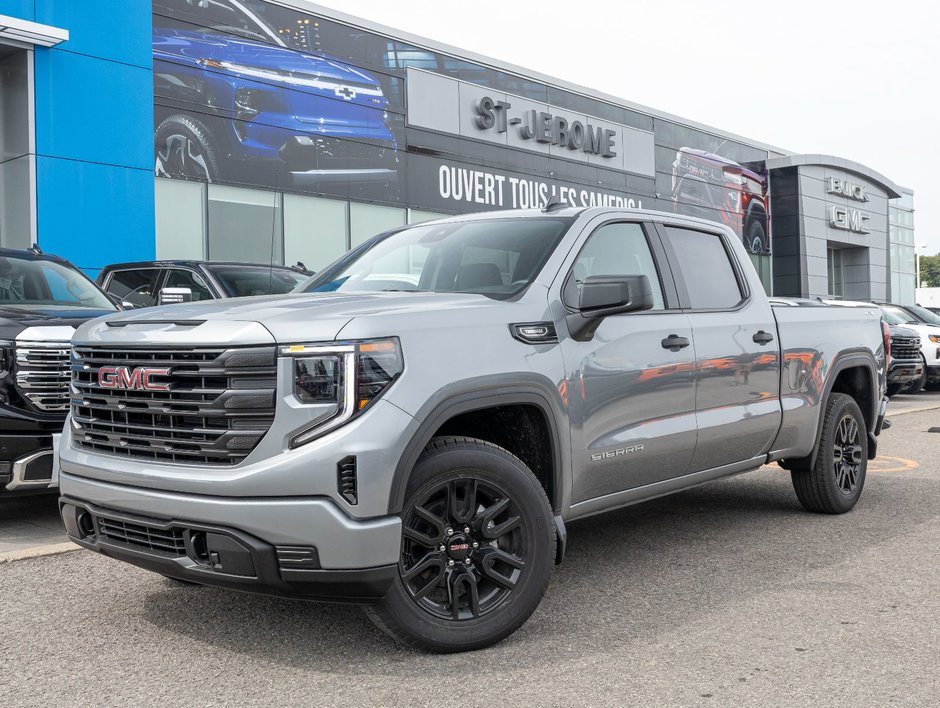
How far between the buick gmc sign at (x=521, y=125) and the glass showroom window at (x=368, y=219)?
223 cm

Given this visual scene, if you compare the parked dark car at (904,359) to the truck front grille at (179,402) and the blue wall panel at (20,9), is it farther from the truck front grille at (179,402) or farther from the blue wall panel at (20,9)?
the blue wall panel at (20,9)

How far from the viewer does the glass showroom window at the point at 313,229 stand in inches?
822

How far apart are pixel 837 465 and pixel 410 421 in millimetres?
4125

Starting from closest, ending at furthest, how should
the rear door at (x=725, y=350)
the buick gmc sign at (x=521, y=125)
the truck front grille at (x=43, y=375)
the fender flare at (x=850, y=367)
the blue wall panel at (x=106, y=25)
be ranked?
the rear door at (x=725, y=350) → the truck front grille at (x=43, y=375) → the fender flare at (x=850, y=367) → the blue wall panel at (x=106, y=25) → the buick gmc sign at (x=521, y=125)

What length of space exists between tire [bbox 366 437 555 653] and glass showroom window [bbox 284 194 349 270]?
17375 mm

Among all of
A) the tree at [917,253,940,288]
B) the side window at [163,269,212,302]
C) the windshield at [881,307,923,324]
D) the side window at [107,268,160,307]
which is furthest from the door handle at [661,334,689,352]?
the tree at [917,253,940,288]

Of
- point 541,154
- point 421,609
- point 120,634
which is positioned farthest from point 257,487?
point 541,154

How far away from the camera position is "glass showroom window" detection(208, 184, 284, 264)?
63.6ft

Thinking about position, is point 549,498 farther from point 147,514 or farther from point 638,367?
point 147,514

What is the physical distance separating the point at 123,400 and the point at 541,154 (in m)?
24.3

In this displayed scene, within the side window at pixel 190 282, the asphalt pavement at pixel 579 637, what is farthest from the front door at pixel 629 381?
the side window at pixel 190 282

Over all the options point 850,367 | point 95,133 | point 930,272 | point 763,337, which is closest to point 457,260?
point 763,337

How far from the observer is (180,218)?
18719 mm

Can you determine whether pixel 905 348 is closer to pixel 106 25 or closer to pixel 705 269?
pixel 705 269
